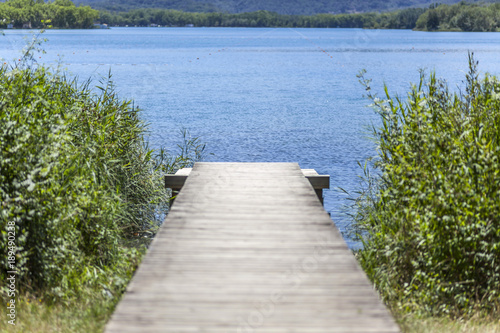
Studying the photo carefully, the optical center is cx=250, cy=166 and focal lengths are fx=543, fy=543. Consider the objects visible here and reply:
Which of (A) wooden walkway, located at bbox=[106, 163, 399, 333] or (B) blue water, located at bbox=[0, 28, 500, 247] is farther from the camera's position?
(B) blue water, located at bbox=[0, 28, 500, 247]

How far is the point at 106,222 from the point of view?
5.11m

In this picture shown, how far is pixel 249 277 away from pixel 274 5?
154023 mm

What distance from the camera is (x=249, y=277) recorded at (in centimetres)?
331

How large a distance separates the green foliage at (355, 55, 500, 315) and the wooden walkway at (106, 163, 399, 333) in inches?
29.3

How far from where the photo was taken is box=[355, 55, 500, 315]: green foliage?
430cm

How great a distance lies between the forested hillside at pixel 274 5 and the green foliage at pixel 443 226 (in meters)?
121

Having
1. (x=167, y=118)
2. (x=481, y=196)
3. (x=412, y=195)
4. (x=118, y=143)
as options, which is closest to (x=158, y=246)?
(x=412, y=195)

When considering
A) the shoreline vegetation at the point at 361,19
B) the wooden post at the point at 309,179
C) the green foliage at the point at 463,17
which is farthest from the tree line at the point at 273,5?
the wooden post at the point at 309,179

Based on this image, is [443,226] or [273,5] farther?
[273,5]

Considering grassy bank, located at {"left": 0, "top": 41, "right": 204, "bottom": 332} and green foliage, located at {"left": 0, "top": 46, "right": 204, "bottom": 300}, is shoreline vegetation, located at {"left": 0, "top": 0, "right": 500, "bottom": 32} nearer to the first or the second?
green foliage, located at {"left": 0, "top": 46, "right": 204, "bottom": 300}

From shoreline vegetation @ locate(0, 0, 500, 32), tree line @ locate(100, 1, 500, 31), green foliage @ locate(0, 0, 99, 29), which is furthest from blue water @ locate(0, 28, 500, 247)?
tree line @ locate(100, 1, 500, 31)

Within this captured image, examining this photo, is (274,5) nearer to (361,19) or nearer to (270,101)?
(361,19)

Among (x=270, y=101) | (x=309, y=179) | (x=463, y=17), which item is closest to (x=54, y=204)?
(x=309, y=179)

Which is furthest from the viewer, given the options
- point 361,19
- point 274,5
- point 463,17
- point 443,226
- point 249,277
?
point 274,5
